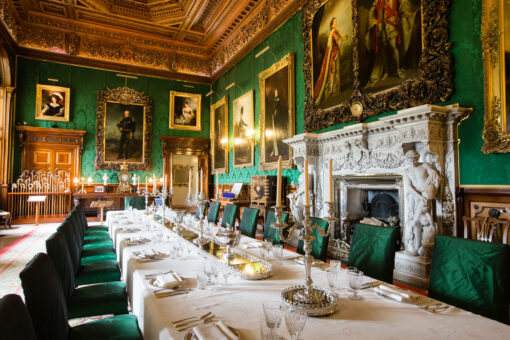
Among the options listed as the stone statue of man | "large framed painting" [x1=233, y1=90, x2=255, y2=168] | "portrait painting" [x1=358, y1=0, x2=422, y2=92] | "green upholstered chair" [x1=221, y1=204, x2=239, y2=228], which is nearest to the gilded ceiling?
"large framed painting" [x1=233, y1=90, x2=255, y2=168]

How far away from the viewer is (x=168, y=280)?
1754mm

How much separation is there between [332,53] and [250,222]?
3410 mm

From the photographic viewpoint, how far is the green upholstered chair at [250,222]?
157 inches

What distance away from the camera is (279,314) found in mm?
1076

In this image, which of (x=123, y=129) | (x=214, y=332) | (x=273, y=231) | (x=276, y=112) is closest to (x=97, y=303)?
(x=214, y=332)

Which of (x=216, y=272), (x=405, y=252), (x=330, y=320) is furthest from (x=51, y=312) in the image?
(x=405, y=252)

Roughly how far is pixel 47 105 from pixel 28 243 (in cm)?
485

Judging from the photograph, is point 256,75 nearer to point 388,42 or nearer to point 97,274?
point 388,42

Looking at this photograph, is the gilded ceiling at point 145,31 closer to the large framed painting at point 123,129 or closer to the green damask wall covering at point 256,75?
the green damask wall covering at point 256,75

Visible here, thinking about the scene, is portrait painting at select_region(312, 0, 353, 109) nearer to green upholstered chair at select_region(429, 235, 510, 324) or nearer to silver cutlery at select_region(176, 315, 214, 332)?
green upholstered chair at select_region(429, 235, 510, 324)

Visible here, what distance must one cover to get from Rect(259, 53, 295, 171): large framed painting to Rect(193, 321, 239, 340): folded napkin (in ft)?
17.1

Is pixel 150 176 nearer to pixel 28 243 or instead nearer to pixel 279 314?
pixel 28 243

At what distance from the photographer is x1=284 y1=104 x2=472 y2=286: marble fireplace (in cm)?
354

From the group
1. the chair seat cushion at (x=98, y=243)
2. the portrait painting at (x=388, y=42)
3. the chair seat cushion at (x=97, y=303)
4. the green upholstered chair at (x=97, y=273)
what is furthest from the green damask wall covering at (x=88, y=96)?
the chair seat cushion at (x=97, y=303)
